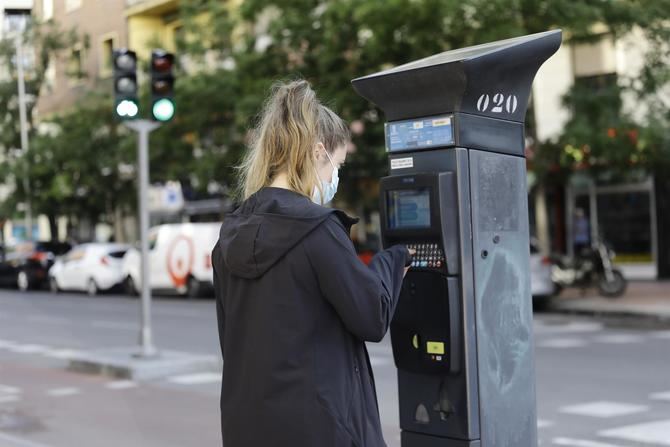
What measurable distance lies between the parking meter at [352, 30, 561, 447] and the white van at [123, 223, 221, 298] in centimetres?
1813

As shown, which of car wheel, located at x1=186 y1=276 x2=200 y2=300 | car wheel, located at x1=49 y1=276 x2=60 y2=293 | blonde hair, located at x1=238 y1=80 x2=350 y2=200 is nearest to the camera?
blonde hair, located at x1=238 y1=80 x2=350 y2=200

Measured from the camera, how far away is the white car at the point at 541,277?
55.7 feet

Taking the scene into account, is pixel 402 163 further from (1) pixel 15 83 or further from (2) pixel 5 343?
(1) pixel 15 83

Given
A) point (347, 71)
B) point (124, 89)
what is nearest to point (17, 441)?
point (124, 89)

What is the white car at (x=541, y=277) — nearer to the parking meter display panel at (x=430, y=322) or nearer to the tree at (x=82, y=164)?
the parking meter display panel at (x=430, y=322)

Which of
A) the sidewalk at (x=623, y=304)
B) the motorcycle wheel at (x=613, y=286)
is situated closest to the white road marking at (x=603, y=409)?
the sidewalk at (x=623, y=304)

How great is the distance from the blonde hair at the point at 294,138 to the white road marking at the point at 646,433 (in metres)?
4.25

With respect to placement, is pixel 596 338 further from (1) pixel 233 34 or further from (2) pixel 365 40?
(1) pixel 233 34

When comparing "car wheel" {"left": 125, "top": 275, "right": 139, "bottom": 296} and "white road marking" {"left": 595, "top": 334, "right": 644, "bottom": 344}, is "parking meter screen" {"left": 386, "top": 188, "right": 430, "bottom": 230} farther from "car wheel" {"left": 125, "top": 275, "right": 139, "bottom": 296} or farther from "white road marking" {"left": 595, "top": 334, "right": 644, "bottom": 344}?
"car wheel" {"left": 125, "top": 275, "right": 139, "bottom": 296}

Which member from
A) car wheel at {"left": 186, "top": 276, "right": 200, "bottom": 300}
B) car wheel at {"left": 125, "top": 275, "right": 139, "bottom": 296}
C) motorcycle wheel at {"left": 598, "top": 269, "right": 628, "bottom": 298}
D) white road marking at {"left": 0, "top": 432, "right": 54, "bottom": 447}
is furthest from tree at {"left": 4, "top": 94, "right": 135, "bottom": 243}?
white road marking at {"left": 0, "top": 432, "right": 54, "bottom": 447}

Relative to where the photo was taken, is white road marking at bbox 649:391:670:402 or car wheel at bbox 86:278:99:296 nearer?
white road marking at bbox 649:391:670:402

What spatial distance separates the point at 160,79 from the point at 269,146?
770cm

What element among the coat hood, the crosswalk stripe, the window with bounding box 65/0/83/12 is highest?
the window with bounding box 65/0/83/12

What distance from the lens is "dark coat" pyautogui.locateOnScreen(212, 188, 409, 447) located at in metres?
2.64
